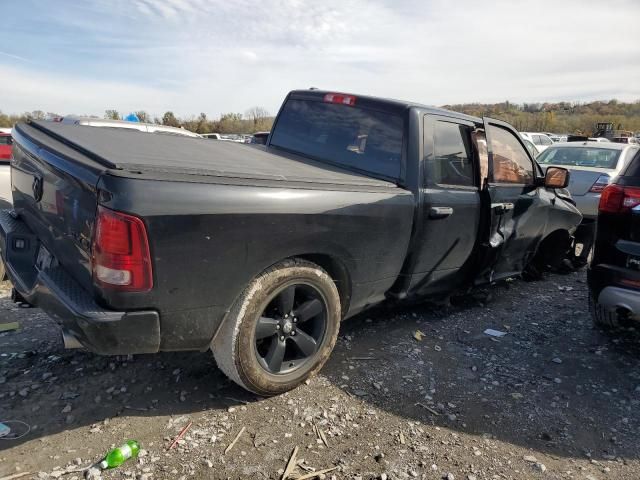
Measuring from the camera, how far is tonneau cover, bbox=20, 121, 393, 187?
95.6 inches

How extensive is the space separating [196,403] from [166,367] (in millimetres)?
494

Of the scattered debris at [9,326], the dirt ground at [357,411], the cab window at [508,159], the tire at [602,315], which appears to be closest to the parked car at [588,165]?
the cab window at [508,159]

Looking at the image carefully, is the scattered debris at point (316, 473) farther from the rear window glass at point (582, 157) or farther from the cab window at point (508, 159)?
the rear window glass at point (582, 157)

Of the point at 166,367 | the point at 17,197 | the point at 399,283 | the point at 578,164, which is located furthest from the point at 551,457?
the point at 578,164

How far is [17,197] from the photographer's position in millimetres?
3271

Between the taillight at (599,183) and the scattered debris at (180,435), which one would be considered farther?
the taillight at (599,183)

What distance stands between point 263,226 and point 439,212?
1611 millimetres

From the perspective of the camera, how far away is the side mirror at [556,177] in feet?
15.1

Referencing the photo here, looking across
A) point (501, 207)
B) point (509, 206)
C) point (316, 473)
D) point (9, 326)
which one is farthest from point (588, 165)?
point (9, 326)

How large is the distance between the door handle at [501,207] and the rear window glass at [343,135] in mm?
1138

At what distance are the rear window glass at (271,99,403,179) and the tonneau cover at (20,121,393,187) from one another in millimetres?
146

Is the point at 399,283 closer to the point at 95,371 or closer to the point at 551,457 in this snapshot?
the point at 551,457

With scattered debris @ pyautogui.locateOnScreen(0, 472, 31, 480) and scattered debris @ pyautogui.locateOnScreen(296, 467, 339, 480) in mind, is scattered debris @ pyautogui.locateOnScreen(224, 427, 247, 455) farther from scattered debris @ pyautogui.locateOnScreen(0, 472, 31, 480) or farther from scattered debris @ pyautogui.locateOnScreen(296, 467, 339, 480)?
scattered debris @ pyautogui.locateOnScreen(0, 472, 31, 480)

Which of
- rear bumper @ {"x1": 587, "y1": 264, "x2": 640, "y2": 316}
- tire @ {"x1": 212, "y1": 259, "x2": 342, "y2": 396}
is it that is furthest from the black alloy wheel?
rear bumper @ {"x1": 587, "y1": 264, "x2": 640, "y2": 316}
